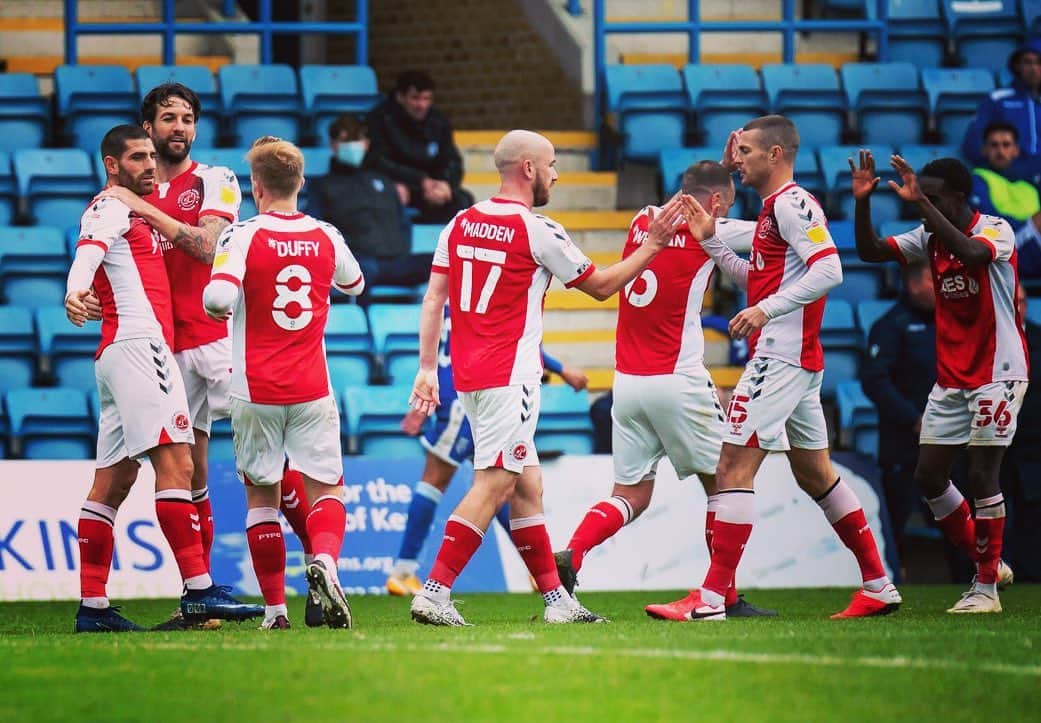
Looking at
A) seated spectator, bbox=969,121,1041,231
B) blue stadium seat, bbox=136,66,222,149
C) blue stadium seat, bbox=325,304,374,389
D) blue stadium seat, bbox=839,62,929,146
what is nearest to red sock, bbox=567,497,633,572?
blue stadium seat, bbox=325,304,374,389

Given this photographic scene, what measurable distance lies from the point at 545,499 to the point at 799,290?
3890 mm

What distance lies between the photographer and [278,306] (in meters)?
7.34

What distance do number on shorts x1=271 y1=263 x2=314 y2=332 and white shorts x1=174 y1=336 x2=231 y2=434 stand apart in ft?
2.87

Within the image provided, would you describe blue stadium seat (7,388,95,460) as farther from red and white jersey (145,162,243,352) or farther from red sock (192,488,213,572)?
red and white jersey (145,162,243,352)

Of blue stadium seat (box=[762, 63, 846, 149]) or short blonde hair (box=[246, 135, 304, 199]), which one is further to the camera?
blue stadium seat (box=[762, 63, 846, 149])

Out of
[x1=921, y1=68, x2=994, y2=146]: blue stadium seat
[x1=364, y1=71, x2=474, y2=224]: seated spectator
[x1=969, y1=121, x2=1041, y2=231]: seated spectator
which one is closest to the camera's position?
[x1=969, y1=121, x2=1041, y2=231]: seated spectator

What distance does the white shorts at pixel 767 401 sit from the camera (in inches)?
307

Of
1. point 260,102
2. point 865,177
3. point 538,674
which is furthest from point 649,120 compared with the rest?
point 538,674

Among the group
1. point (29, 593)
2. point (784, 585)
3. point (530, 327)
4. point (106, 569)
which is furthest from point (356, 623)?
point (784, 585)

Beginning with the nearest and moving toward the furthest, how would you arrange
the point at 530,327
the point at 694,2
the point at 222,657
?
the point at 222,657
the point at 530,327
the point at 694,2

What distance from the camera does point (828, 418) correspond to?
1282 cm

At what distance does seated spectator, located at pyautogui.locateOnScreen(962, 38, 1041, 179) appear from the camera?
45.5 feet

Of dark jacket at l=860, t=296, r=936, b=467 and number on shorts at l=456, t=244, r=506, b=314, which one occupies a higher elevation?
number on shorts at l=456, t=244, r=506, b=314

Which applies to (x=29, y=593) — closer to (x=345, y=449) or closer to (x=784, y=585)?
(x=345, y=449)
